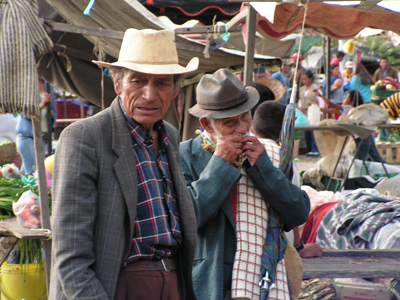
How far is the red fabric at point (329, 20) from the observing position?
4330mm

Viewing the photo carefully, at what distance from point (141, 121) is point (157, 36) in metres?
0.35

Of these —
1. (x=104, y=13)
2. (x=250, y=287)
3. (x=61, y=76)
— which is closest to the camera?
(x=250, y=287)

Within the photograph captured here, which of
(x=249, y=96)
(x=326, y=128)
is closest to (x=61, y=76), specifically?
(x=326, y=128)

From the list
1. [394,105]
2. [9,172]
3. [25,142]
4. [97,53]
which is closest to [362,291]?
[97,53]

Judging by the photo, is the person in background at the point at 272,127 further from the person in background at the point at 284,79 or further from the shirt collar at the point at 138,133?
the person in background at the point at 284,79

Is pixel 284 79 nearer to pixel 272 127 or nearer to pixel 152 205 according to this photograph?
pixel 272 127

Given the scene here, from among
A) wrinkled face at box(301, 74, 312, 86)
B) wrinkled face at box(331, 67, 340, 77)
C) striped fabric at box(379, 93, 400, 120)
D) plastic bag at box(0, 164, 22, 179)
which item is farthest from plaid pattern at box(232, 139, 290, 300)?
wrinkled face at box(331, 67, 340, 77)

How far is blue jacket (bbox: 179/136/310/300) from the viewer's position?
208 centimetres

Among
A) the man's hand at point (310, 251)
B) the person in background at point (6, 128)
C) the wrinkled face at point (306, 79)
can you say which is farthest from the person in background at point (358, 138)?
the person in background at point (6, 128)

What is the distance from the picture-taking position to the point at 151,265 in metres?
1.60

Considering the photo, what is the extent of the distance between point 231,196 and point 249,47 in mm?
1905

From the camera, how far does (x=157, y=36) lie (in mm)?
1791

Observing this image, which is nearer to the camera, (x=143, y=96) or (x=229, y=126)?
(x=143, y=96)

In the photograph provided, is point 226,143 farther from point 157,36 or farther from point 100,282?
point 100,282
